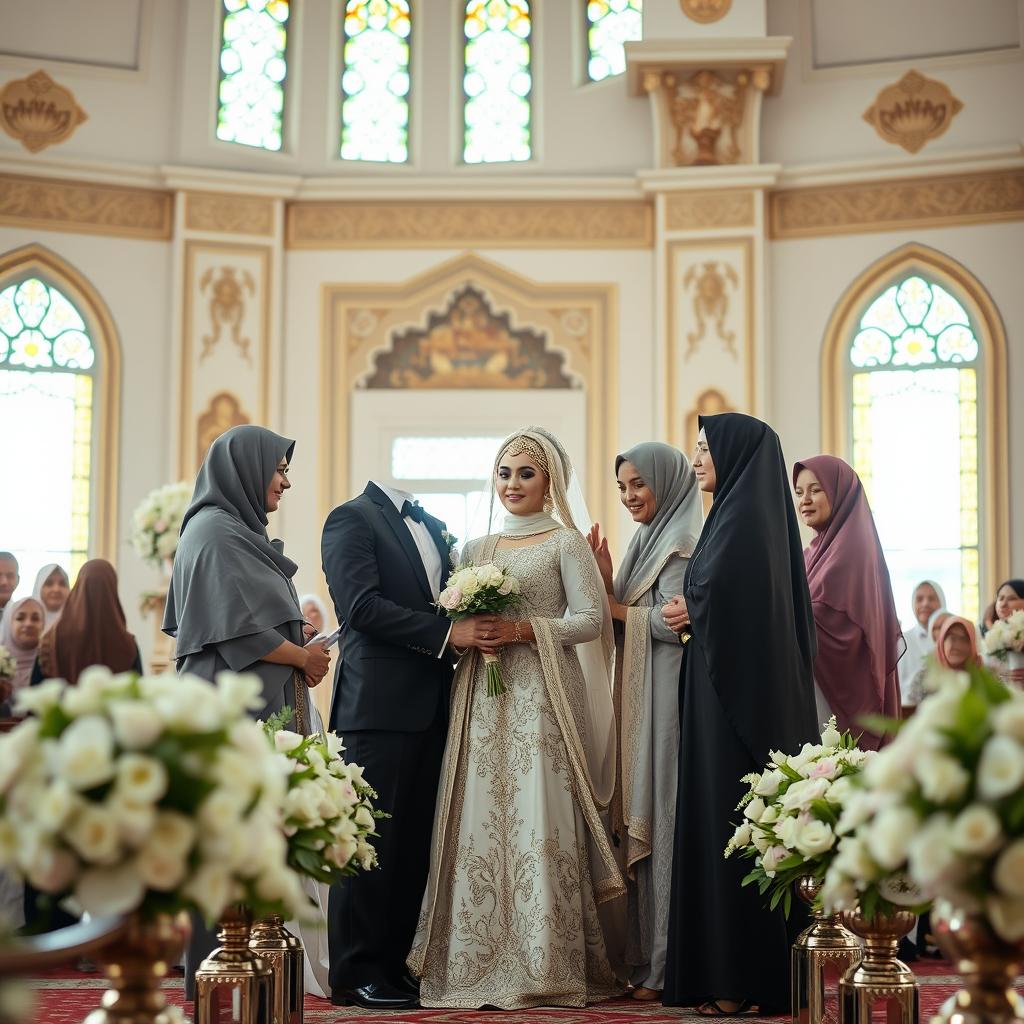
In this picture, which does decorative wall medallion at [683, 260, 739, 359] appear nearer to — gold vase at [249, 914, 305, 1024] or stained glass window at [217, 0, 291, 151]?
stained glass window at [217, 0, 291, 151]

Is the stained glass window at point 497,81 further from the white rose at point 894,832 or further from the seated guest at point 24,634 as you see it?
the white rose at point 894,832

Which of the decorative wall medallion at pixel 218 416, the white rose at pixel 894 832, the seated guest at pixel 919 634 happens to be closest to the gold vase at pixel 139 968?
the white rose at pixel 894 832

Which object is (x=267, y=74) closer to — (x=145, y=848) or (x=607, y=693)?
(x=607, y=693)

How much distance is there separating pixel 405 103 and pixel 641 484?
7475mm

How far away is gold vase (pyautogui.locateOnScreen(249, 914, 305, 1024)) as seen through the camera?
3.73 m

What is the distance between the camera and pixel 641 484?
511 centimetres

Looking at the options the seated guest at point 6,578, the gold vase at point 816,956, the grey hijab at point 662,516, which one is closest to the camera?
the gold vase at point 816,956

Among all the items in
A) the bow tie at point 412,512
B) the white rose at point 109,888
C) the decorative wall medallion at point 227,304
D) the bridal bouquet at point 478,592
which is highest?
the decorative wall medallion at point 227,304

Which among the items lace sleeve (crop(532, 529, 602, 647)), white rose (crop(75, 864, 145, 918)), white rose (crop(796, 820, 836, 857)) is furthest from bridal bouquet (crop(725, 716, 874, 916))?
white rose (crop(75, 864, 145, 918))

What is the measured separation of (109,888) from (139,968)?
0.93 feet

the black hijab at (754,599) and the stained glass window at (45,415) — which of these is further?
the stained glass window at (45,415)

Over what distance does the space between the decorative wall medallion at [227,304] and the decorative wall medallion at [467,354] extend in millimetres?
1066

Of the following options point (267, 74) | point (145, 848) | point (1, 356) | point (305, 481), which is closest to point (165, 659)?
point (305, 481)

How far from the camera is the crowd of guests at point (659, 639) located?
4.48 meters
